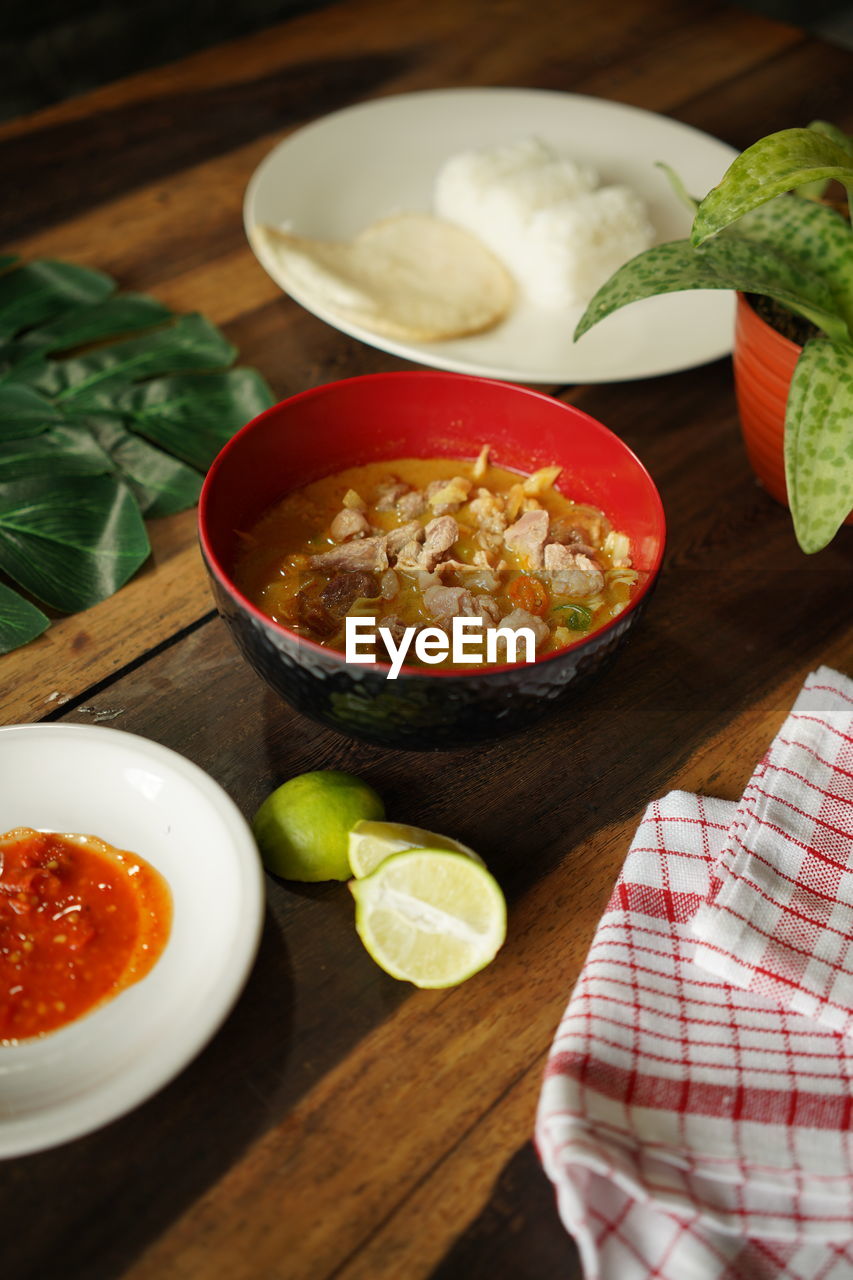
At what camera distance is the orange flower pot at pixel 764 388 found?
1.56 meters

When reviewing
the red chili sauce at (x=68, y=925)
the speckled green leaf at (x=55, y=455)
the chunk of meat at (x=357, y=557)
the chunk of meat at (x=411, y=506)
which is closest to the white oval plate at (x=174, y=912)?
the red chili sauce at (x=68, y=925)

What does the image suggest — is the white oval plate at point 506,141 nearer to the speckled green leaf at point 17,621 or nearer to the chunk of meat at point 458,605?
the chunk of meat at point 458,605

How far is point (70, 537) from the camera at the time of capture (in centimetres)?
160

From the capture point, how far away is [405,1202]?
39.0 inches

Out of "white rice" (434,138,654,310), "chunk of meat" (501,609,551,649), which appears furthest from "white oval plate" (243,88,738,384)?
"chunk of meat" (501,609,551,649)

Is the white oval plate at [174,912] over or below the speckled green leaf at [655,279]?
below

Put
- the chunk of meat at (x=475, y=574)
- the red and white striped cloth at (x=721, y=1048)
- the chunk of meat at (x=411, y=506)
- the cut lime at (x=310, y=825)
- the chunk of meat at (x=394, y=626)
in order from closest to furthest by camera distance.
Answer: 1. the red and white striped cloth at (x=721, y=1048)
2. the cut lime at (x=310, y=825)
3. the chunk of meat at (x=394, y=626)
4. the chunk of meat at (x=475, y=574)
5. the chunk of meat at (x=411, y=506)

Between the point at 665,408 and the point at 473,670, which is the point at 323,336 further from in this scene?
the point at 473,670

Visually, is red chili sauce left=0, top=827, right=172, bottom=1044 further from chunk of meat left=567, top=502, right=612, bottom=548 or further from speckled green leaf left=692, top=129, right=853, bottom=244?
speckled green leaf left=692, top=129, right=853, bottom=244

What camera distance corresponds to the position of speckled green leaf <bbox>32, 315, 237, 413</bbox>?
1846 millimetres

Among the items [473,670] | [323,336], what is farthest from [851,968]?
[323,336]

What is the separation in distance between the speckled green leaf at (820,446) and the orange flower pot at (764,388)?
0.14 meters

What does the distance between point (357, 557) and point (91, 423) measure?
0.66m

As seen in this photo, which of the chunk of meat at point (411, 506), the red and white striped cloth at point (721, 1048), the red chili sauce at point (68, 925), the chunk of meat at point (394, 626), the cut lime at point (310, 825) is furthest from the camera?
the chunk of meat at point (411, 506)
